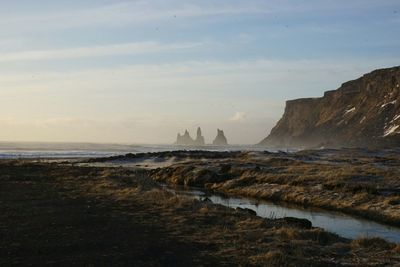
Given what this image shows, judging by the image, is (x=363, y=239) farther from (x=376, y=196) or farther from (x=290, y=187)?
(x=290, y=187)

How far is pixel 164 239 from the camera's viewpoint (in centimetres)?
1853

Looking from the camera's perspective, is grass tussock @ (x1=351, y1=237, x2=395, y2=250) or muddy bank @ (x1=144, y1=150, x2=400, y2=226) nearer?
grass tussock @ (x1=351, y1=237, x2=395, y2=250)

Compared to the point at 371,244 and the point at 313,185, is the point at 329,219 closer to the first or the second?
the point at 371,244

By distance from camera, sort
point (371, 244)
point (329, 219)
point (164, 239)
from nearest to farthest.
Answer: point (371, 244) < point (164, 239) < point (329, 219)

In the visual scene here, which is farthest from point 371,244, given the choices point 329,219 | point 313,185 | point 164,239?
point 313,185

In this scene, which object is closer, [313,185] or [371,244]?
[371,244]

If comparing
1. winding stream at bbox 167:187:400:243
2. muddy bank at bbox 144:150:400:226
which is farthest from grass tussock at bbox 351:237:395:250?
muddy bank at bbox 144:150:400:226

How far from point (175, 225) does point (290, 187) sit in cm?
1995

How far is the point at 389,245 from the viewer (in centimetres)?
1822

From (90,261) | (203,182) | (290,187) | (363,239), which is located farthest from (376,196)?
(90,261)

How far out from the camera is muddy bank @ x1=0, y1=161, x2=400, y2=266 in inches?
609

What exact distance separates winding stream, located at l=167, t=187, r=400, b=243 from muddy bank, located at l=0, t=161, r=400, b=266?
10.1 ft

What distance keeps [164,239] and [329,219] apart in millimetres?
12636

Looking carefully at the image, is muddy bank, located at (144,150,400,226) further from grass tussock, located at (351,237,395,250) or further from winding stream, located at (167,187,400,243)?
grass tussock, located at (351,237,395,250)
